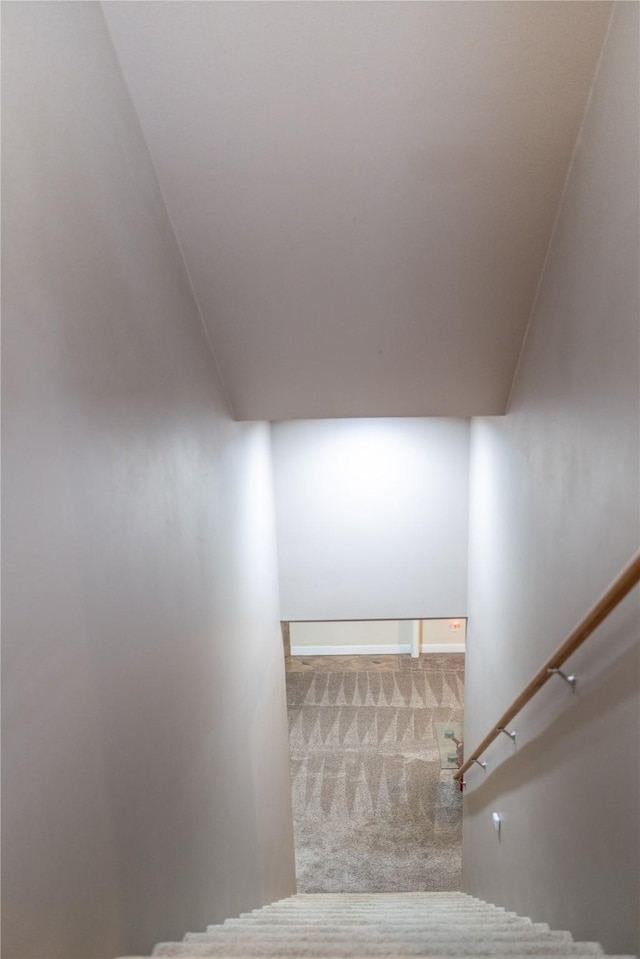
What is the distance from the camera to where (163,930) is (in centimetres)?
272

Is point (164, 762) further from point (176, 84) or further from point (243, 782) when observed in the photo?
point (176, 84)

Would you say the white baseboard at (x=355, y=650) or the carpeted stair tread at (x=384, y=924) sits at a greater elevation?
the white baseboard at (x=355, y=650)

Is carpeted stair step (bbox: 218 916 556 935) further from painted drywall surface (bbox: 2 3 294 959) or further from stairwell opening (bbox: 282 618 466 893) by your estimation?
stairwell opening (bbox: 282 618 466 893)

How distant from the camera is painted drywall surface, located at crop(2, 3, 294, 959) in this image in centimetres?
174

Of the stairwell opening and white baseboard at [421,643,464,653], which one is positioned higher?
white baseboard at [421,643,464,653]

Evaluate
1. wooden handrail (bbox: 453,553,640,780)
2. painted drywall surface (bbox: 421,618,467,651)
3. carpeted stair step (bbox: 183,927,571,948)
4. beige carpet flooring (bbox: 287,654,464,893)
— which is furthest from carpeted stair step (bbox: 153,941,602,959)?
painted drywall surface (bbox: 421,618,467,651)

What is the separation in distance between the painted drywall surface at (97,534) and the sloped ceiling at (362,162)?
201 millimetres

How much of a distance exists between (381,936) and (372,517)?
12.9ft

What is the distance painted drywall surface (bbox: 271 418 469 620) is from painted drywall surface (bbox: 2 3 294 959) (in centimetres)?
257

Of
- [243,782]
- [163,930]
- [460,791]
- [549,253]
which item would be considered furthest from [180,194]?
[460,791]

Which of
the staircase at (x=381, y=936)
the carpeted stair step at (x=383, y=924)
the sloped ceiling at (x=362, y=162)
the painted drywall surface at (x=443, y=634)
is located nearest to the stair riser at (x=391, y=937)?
the staircase at (x=381, y=936)

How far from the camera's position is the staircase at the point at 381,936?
2.48 m

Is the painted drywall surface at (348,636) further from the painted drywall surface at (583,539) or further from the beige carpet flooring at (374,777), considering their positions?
the painted drywall surface at (583,539)

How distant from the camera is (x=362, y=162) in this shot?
2855mm
